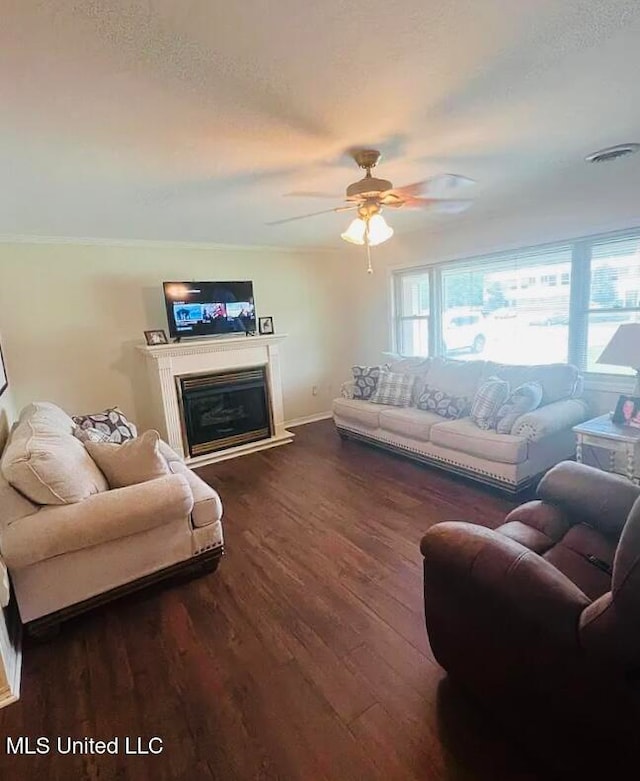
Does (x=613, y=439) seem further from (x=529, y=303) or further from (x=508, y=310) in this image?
(x=508, y=310)

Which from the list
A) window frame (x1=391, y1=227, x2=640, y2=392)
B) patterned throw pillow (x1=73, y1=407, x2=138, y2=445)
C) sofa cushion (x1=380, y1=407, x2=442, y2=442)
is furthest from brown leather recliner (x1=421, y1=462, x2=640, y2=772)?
patterned throw pillow (x1=73, y1=407, x2=138, y2=445)

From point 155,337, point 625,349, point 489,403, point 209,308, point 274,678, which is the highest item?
point 209,308

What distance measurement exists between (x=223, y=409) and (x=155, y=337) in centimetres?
107

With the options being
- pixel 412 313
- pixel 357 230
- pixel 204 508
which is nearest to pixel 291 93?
pixel 357 230

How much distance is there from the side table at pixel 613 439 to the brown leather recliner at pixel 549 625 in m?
1.12

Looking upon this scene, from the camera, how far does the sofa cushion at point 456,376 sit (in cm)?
387

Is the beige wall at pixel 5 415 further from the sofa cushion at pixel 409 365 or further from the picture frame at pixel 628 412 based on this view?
the picture frame at pixel 628 412

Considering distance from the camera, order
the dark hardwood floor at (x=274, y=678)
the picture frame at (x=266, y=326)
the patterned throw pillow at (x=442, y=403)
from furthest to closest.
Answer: the picture frame at (x=266, y=326) → the patterned throw pillow at (x=442, y=403) → the dark hardwood floor at (x=274, y=678)

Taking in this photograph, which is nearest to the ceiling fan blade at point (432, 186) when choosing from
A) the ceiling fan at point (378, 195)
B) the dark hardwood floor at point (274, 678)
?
the ceiling fan at point (378, 195)

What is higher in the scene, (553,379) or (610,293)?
(610,293)

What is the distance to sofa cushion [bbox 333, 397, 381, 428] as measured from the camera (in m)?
4.20

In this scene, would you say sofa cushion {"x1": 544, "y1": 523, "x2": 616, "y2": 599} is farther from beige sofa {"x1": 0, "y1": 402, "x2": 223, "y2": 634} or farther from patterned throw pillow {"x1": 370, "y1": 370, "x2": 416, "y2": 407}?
Answer: patterned throw pillow {"x1": 370, "y1": 370, "x2": 416, "y2": 407}

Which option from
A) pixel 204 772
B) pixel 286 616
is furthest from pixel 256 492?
pixel 204 772

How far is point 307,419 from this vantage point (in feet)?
18.5
